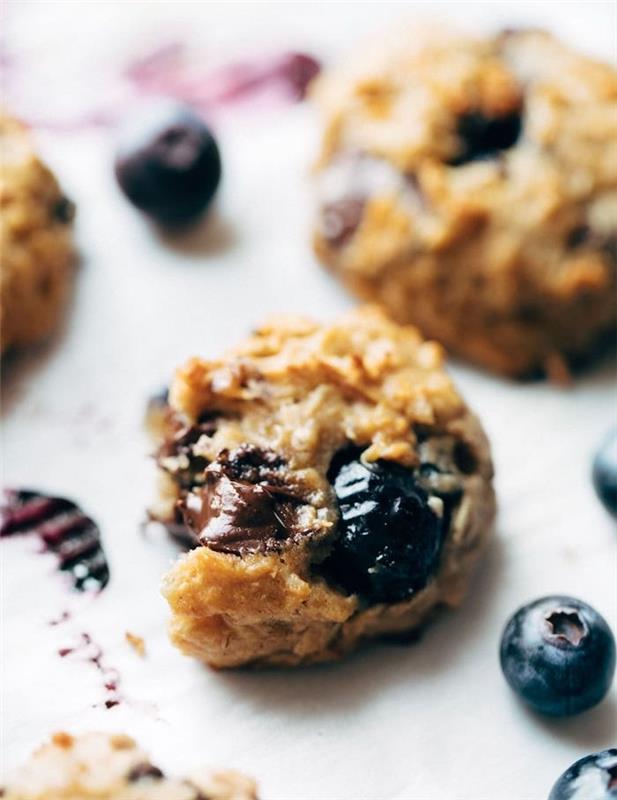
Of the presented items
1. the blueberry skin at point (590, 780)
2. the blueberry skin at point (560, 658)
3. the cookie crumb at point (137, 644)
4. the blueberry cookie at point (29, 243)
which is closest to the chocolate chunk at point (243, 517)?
the cookie crumb at point (137, 644)

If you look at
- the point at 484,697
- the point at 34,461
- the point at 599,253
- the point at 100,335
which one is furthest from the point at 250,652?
the point at 599,253

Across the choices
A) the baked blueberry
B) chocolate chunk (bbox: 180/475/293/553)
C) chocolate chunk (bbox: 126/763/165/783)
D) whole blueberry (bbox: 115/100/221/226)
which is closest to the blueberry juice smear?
chocolate chunk (bbox: 180/475/293/553)

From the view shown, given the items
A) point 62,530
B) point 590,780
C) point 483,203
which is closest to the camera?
point 590,780

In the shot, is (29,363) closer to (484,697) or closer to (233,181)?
(233,181)

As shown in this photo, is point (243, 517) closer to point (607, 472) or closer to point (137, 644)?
point (137, 644)

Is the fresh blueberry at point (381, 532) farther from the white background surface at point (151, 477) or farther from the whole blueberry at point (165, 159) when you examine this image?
the whole blueberry at point (165, 159)

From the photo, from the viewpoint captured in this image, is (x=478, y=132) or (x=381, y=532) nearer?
(x=381, y=532)

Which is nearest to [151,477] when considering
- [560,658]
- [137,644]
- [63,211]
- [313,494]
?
[137,644]
